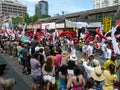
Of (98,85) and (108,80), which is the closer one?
(108,80)

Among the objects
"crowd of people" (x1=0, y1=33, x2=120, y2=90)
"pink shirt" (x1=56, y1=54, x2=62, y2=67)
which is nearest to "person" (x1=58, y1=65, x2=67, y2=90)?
"crowd of people" (x1=0, y1=33, x2=120, y2=90)

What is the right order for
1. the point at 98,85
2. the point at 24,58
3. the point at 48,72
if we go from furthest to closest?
the point at 24,58, the point at 48,72, the point at 98,85

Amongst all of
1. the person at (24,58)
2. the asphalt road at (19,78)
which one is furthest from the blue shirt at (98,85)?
the person at (24,58)

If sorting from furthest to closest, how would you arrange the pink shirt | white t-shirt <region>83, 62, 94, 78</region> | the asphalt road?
the asphalt road → the pink shirt → white t-shirt <region>83, 62, 94, 78</region>

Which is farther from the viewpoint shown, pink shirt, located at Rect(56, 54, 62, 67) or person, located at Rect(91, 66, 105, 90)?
pink shirt, located at Rect(56, 54, 62, 67)

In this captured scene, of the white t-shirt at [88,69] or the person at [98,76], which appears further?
the white t-shirt at [88,69]

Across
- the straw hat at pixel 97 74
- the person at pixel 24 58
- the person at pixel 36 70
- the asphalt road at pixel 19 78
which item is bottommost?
the asphalt road at pixel 19 78

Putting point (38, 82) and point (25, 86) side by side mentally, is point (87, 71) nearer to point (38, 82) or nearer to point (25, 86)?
point (38, 82)

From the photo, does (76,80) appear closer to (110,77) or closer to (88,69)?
(110,77)

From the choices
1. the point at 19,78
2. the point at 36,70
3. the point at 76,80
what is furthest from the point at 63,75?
the point at 19,78

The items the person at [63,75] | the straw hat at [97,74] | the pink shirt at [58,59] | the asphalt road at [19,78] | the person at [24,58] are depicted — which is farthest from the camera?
the person at [24,58]

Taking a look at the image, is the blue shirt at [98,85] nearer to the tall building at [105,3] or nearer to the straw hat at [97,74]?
the straw hat at [97,74]

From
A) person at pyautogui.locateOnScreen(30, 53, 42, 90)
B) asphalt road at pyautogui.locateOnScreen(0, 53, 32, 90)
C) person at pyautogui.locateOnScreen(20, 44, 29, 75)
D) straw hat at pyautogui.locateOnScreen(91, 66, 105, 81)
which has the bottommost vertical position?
asphalt road at pyautogui.locateOnScreen(0, 53, 32, 90)

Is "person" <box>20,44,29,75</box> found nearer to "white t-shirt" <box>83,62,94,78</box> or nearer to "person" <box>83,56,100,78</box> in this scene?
"person" <box>83,56,100,78</box>
